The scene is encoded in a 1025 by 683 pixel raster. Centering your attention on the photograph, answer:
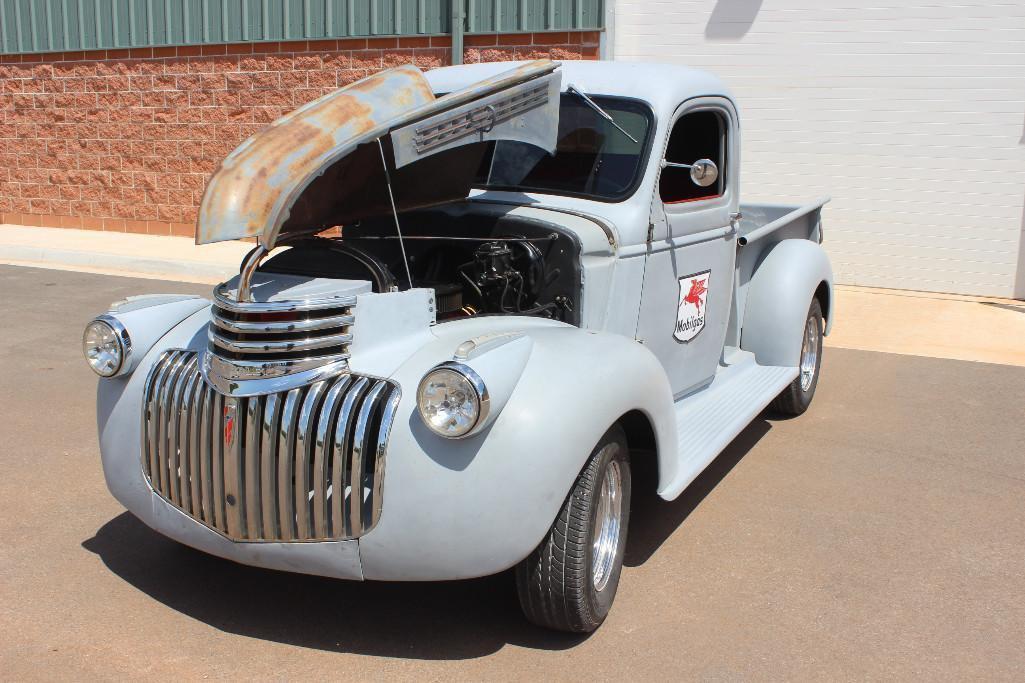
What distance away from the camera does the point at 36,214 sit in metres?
14.8

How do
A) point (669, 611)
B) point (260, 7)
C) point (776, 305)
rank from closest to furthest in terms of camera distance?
point (669, 611) < point (776, 305) < point (260, 7)

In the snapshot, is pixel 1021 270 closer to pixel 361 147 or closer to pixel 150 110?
pixel 361 147

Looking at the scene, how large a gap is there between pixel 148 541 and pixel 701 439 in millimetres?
2269

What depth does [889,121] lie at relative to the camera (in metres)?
10.7

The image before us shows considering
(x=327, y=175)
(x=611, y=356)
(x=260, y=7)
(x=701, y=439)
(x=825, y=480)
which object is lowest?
(x=825, y=480)

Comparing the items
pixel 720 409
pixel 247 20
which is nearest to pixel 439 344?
pixel 720 409

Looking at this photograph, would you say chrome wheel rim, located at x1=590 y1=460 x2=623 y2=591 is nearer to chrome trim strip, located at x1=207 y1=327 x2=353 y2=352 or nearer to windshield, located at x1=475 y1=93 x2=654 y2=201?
chrome trim strip, located at x1=207 y1=327 x2=353 y2=352

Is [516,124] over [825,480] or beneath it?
over

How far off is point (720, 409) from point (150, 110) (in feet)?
35.9

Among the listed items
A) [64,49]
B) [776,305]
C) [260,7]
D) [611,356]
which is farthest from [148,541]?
[64,49]

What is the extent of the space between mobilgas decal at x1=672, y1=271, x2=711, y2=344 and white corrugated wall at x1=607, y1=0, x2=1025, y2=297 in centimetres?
644

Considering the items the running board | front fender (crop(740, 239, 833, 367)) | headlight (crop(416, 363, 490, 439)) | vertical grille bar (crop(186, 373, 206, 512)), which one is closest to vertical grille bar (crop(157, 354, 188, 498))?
vertical grille bar (crop(186, 373, 206, 512))

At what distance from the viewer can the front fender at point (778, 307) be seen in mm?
5848

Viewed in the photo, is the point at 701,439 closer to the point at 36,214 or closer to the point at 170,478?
the point at 170,478
